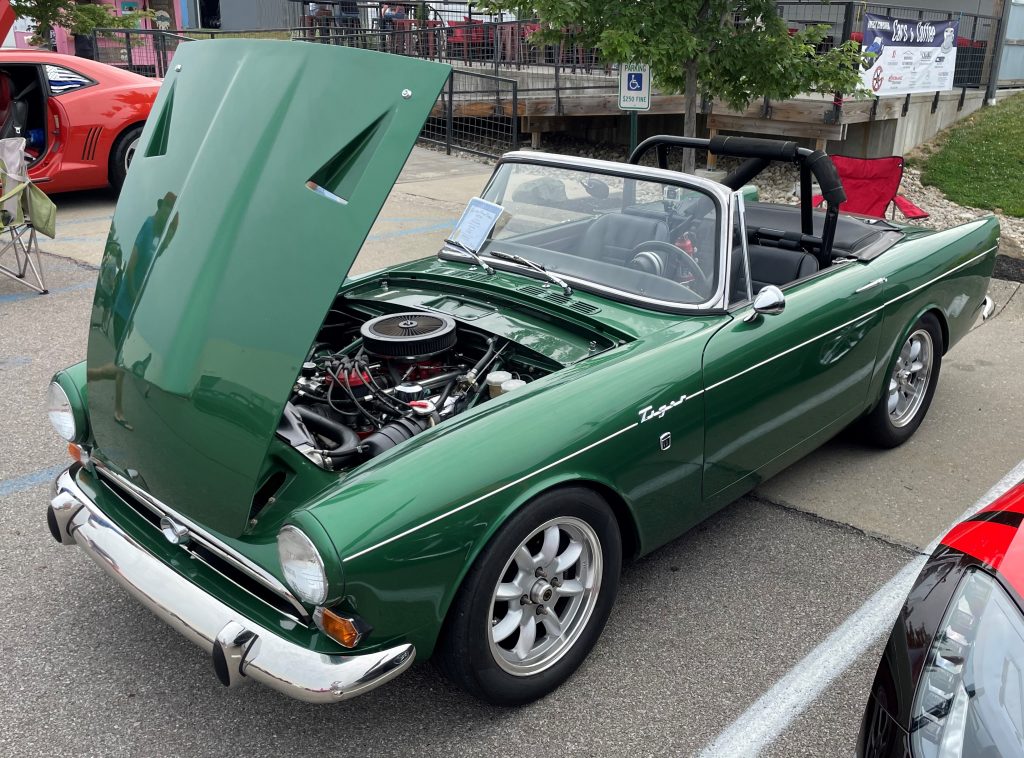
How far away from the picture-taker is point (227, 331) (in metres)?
2.59

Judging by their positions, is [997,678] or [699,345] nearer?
[997,678]

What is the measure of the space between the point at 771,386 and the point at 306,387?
5.66ft

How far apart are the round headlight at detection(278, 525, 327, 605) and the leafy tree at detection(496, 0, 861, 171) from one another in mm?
5352

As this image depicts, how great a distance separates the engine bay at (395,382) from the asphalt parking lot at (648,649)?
2.61ft

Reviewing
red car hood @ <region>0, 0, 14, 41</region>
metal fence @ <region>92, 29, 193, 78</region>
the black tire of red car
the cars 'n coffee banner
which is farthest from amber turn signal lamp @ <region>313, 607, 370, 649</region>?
metal fence @ <region>92, 29, 193, 78</region>

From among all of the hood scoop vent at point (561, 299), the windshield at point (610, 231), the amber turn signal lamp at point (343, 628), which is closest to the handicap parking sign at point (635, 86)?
the windshield at point (610, 231)

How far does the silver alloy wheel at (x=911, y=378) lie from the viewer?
14.5ft

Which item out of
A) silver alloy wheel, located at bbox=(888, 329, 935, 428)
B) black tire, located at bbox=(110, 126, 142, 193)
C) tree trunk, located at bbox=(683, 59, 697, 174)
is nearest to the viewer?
silver alloy wheel, located at bbox=(888, 329, 935, 428)

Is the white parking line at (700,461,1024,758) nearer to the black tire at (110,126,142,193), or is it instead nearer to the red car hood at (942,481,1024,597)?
the red car hood at (942,481,1024,597)

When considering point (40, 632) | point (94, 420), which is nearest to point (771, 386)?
point (94, 420)

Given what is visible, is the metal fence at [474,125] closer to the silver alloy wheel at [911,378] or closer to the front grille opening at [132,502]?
the silver alloy wheel at [911,378]

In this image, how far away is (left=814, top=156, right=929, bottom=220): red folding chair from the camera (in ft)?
24.8

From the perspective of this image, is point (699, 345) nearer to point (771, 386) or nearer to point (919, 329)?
point (771, 386)

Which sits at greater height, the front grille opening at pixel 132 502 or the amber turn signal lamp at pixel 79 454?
the amber turn signal lamp at pixel 79 454
